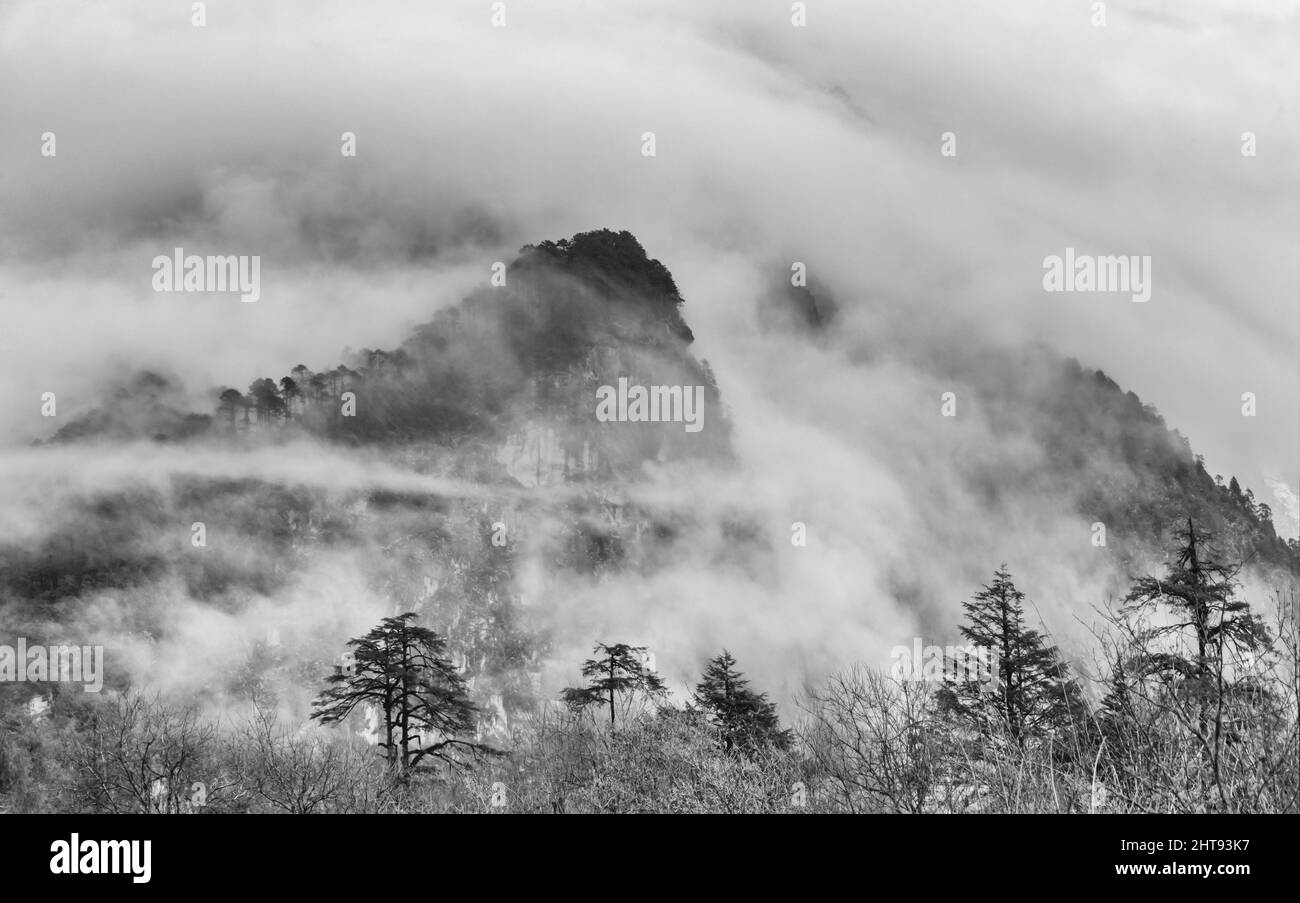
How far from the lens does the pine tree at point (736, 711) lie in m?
47.9

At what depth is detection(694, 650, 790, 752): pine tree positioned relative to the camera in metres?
47.9

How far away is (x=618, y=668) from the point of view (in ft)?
219

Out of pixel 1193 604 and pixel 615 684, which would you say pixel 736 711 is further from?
pixel 1193 604

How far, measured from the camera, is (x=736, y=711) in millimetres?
49781

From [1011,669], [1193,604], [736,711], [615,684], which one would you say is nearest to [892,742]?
[1193,604]

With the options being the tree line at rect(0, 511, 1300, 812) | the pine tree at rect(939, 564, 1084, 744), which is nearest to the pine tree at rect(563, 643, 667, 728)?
the tree line at rect(0, 511, 1300, 812)

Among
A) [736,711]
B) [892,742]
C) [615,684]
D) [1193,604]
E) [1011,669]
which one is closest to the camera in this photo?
[1193,604]

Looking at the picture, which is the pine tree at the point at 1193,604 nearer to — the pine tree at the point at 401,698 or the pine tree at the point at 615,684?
the pine tree at the point at 401,698

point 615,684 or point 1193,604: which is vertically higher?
point 1193,604

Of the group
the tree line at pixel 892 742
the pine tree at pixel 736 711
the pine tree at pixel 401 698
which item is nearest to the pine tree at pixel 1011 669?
the tree line at pixel 892 742

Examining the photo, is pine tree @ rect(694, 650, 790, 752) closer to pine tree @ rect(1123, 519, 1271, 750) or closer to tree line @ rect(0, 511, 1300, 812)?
tree line @ rect(0, 511, 1300, 812)

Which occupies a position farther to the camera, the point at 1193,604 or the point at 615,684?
the point at 615,684
